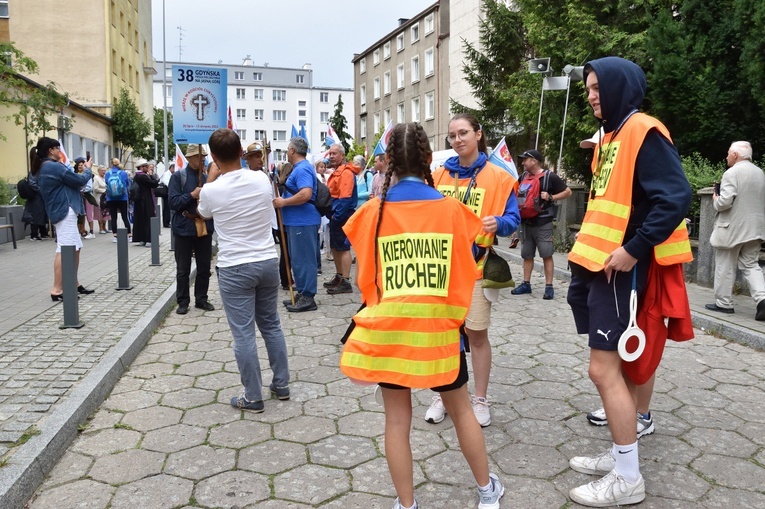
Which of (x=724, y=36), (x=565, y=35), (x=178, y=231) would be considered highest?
(x=565, y=35)

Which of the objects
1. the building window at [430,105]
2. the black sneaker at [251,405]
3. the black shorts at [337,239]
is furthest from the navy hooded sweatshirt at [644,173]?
the building window at [430,105]

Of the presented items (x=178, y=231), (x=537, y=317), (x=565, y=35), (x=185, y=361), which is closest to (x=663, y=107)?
(x=565, y=35)

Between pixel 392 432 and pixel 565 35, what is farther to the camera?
pixel 565 35

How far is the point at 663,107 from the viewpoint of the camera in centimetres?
1138

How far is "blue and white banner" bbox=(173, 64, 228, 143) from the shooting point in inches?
341

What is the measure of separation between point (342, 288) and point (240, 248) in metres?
4.82

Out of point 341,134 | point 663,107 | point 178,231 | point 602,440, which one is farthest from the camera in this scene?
point 341,134

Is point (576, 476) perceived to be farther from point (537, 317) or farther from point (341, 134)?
point (341, 134)

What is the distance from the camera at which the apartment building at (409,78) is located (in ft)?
131

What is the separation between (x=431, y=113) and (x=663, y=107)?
102ft

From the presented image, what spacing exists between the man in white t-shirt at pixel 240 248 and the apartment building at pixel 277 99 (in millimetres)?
95614

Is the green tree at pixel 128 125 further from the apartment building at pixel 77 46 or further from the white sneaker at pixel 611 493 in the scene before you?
the white sneaker at pixel 611 493

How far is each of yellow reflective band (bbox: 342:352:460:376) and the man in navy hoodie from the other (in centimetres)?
88

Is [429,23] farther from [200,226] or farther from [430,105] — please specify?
[200,226]
